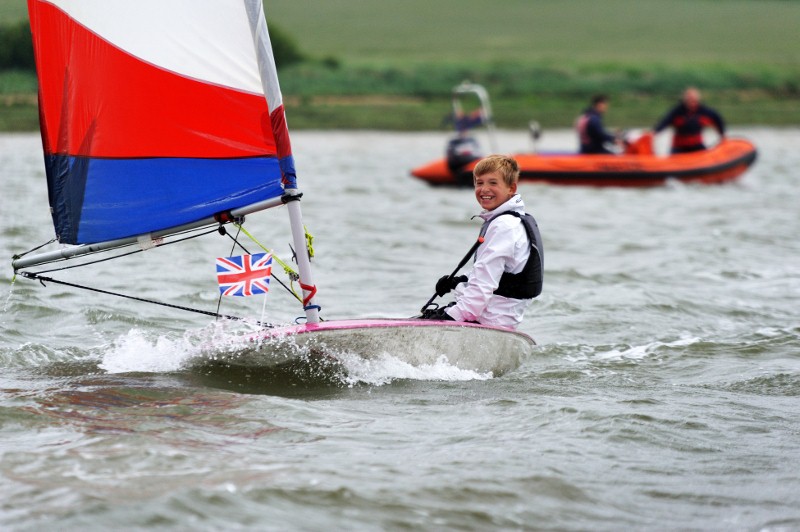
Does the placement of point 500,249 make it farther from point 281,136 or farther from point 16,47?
point 16,47

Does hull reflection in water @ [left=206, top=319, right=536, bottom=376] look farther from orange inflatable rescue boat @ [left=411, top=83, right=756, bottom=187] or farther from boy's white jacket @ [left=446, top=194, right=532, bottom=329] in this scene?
orange inflatable rescue boat @ [left=411, top=83, right=756, bottom=187]

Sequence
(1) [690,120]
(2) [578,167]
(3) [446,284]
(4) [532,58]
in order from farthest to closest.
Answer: (4) [532,58], (1) [690,120], (2) [578,167], (3) [446,284]

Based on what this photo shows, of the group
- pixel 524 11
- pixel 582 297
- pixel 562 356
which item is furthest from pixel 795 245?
pixel 524 11

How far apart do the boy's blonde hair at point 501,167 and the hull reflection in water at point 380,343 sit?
0.77 metres

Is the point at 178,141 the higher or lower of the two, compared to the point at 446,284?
higher

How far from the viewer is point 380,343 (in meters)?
5.71

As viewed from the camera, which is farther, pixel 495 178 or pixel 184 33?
pixel 495 178

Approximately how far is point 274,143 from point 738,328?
151 inches

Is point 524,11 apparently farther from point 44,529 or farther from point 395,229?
point 44,529

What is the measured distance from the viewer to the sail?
5.59 m

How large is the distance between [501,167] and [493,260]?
47 cm

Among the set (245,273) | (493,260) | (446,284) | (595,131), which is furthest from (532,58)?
(245,273)

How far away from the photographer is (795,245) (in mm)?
12031

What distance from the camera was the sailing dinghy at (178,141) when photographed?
560 centimetres
